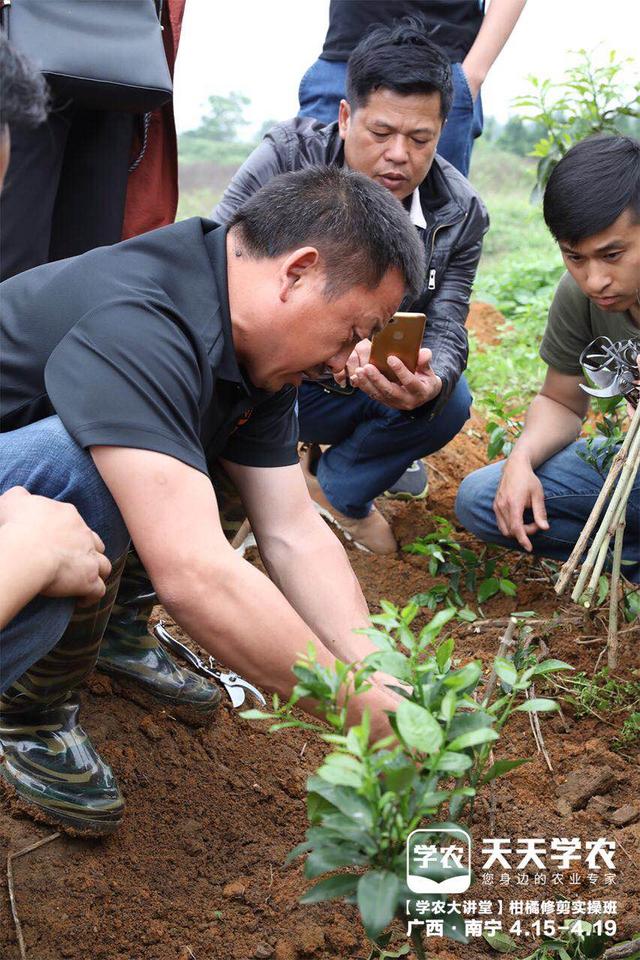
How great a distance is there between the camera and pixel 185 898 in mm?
1944

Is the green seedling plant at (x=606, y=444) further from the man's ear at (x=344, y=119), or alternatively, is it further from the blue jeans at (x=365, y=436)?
the man's ear at (x=344, y=119)

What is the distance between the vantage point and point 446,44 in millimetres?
3408

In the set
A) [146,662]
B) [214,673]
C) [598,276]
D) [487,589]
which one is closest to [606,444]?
[598,276]

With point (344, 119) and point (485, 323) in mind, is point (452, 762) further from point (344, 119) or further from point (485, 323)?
point (485, 323)

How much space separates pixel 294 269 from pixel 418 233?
1111 millimetres

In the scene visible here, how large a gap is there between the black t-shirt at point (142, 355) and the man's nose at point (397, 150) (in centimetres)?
104

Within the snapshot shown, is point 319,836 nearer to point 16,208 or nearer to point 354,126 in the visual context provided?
Answer: point 16,208

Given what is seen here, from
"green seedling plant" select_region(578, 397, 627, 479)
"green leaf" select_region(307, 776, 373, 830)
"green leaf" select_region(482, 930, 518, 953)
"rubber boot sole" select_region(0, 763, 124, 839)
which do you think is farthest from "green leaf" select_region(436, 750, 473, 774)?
"green seedling plant" select_region(578, 397, 627, 479)

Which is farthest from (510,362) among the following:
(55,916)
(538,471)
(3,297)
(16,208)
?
(55,916)

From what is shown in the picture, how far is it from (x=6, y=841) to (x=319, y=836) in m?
0.93

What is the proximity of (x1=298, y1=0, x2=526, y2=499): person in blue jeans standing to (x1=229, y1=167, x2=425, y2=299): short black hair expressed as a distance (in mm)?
1522

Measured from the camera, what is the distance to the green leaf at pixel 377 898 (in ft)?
3.90

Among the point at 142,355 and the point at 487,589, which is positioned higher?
→ the point at 142,355

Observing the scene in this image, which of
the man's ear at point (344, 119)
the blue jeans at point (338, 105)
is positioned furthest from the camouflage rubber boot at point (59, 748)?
the blue jeans at point (338, 105)
